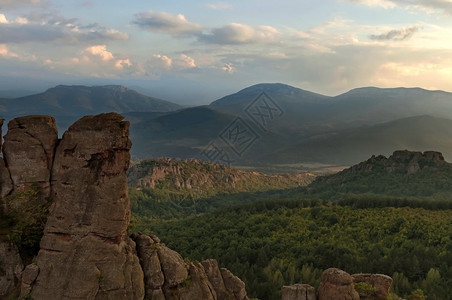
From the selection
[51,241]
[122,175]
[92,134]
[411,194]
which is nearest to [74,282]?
[51,241]

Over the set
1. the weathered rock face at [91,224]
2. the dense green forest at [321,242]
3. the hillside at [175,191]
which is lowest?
the hillside at [175,191]

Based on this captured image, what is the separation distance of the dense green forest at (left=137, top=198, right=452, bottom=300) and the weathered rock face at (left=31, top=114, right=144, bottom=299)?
26797mm

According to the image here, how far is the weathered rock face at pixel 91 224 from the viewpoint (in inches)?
1065

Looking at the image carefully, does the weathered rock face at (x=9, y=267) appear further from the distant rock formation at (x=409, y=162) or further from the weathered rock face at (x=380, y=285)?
the distant rock formation at (x=409, y=162)

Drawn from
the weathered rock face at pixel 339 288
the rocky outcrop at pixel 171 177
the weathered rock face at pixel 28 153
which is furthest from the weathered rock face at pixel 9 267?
the rocky outcrop at pixel 171 177

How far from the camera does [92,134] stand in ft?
95.7

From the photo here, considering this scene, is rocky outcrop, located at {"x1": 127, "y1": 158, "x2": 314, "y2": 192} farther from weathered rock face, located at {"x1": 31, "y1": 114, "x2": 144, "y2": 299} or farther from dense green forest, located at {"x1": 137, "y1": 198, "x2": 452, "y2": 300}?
weathered rock face, located at {"x1": 31, "y1": 114, "x2": 144, "y2": 299}

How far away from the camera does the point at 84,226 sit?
92.2 feet

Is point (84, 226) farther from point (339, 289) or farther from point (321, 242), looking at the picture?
point (321, 242)

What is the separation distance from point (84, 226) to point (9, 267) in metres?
6.97

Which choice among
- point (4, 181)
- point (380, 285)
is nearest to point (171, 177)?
point (4, 181)

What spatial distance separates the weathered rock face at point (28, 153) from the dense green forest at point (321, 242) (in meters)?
31.0

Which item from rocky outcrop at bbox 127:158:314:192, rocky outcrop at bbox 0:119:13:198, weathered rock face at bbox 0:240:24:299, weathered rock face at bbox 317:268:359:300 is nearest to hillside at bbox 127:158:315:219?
rocky outcrop at bbox 127:158:314:192

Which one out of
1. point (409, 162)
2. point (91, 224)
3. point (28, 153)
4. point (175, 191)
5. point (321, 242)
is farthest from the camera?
point (175, 191)
